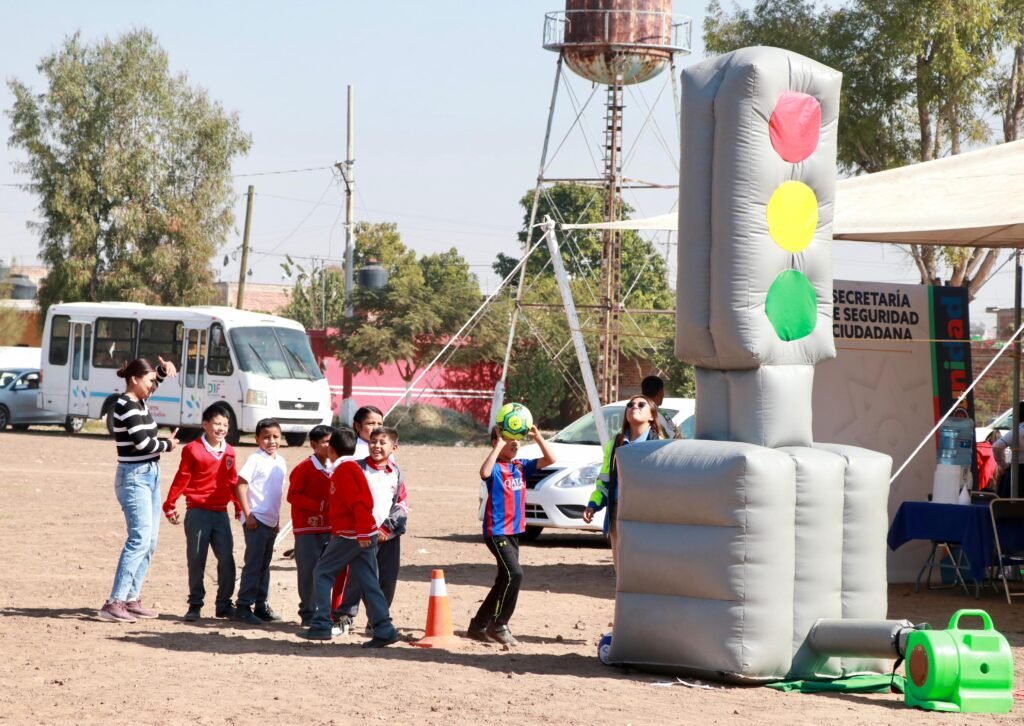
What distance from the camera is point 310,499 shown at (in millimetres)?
9641

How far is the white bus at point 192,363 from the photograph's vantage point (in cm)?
2922

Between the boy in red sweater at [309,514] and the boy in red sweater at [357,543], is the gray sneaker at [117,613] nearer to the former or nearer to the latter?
the boy in red sweater at [309,514]

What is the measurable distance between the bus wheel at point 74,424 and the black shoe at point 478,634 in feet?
79.5

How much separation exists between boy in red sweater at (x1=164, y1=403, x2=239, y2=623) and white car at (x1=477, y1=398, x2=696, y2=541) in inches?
166

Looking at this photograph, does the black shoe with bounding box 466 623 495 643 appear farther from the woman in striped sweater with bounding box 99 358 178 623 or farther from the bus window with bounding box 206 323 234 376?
the bus window with bounding box 206 323 234 376

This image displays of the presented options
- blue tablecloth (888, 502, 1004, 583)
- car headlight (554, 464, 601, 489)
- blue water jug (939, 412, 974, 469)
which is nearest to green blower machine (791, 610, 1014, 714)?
blue tablecloth (888, 502, 1004, 583)

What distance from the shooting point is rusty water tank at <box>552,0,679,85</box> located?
33688 mm

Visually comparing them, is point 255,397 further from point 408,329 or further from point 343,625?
point 343,625

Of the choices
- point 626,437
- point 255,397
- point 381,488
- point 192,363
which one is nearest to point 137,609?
point 381,488

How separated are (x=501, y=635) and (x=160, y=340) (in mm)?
22432

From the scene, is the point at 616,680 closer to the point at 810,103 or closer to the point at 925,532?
the point at 810,103

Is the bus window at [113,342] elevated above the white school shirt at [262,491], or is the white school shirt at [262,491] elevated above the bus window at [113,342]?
the bus window at [113,342]

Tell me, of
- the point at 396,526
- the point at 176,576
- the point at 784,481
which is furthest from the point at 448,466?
the point at 784,481

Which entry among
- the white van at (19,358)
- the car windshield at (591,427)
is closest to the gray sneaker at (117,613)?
the car windshield at (591,427)
